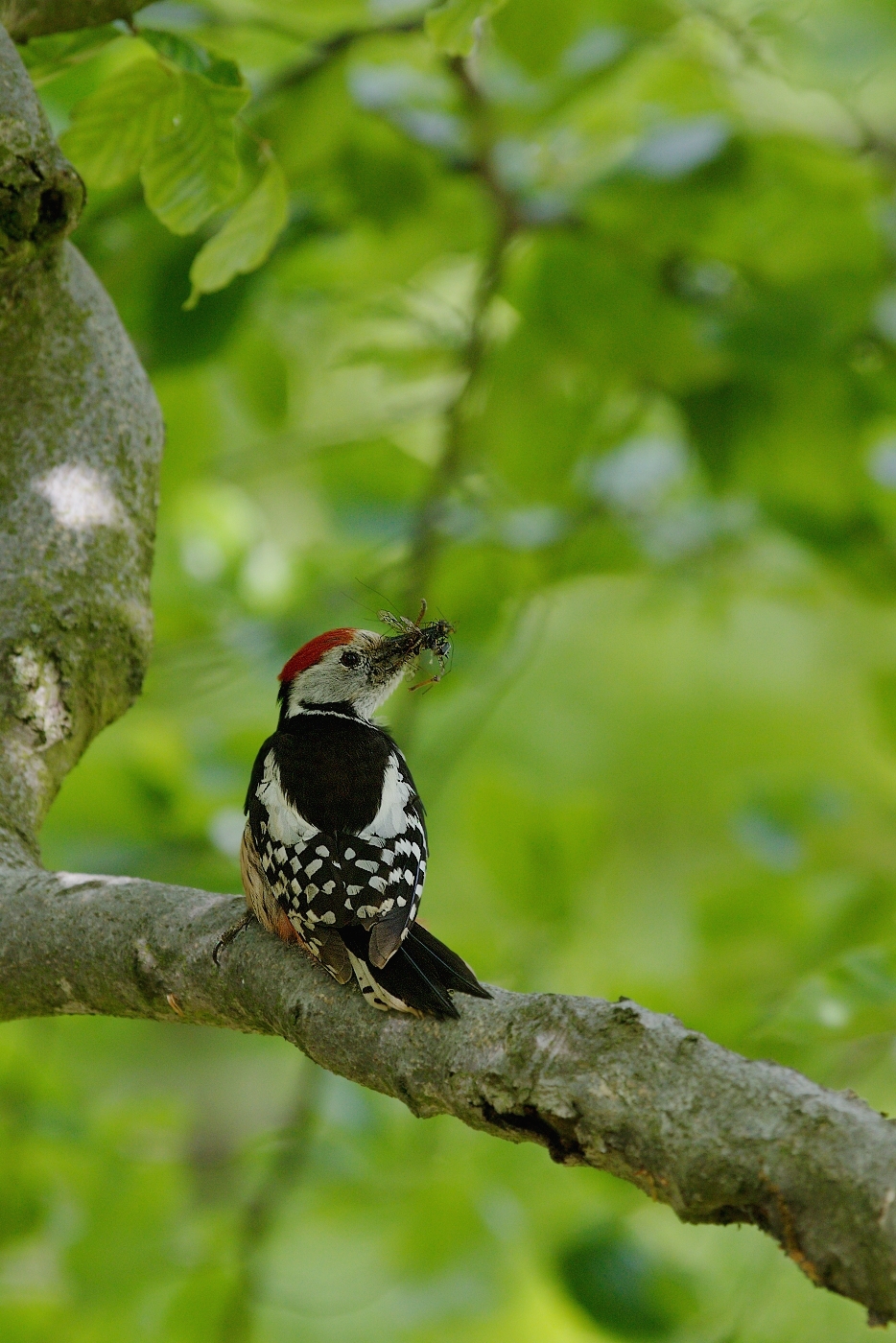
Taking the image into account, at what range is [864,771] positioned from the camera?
613cm

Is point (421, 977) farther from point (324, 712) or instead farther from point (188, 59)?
point (188, 59)

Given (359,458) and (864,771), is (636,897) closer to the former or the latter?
(864,771)

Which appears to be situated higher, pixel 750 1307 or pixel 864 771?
pixel 750 1307

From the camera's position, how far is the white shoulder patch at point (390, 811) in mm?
2221

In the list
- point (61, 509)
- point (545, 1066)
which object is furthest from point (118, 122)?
point (545, 1066)

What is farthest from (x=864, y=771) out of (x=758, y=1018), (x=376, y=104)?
(x=376, y=104)

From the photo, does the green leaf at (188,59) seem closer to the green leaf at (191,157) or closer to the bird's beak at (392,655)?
the green leaf at (191,157)

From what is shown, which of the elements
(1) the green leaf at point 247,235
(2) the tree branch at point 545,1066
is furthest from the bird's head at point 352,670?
(2) the tree branch at point 545,1066

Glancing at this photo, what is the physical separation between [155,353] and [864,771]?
4.09 m

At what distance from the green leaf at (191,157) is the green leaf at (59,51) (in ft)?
0.77

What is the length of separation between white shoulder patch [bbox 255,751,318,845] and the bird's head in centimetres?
61

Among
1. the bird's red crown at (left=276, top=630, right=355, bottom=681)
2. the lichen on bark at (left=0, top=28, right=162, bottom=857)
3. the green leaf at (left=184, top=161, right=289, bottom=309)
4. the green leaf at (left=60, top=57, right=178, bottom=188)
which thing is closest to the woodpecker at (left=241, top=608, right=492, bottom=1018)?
the bird's red crown at (left=276, top=630, right=355, bottom=681)

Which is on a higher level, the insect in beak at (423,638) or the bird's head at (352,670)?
the insect in beak at (423,638)

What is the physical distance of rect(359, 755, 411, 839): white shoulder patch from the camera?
87.4 inches
